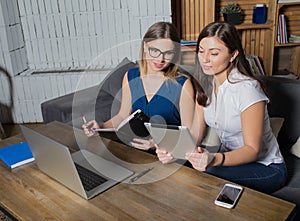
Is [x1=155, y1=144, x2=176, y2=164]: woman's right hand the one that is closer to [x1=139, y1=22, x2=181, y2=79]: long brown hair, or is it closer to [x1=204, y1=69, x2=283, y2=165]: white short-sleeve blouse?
[x1=204, y1=69, x2=283, y2=165]: white short-sleeve blouse

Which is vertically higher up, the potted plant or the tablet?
the potted plant

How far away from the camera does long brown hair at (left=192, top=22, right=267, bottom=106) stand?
4.82ft

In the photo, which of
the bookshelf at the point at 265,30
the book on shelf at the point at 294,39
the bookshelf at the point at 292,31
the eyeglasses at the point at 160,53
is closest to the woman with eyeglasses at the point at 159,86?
the eyeglasses at the point at 160,53

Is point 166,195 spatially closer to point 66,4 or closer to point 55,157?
point 55,157

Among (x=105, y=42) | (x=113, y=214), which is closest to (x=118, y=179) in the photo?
(x=113, y=214)

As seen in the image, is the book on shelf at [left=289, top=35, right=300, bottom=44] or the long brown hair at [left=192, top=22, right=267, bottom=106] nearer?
the long brown hair at [left=192, top=22, right=267, bottom=106]

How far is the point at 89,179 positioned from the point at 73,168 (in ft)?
0.62

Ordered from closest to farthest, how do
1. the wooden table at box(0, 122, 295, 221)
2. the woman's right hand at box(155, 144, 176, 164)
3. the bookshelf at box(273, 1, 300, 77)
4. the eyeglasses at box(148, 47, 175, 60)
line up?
the wooden table at box(0, 122, 295, 221) → the woman's right hand at box(155, 144, 176, 164) → the eyeglasses at box(148, 47, 175, 60) → the bookshelf at box(273, 1, 300, 77)

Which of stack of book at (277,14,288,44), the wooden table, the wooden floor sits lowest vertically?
the wooden floor

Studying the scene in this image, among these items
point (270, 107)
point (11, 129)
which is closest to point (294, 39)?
point (270, 107)

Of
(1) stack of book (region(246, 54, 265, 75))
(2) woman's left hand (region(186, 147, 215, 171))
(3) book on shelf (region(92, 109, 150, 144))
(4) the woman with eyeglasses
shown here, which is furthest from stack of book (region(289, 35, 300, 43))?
(2) woman's left hand (region(186, 147, 215, 171))

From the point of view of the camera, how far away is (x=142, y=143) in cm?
162

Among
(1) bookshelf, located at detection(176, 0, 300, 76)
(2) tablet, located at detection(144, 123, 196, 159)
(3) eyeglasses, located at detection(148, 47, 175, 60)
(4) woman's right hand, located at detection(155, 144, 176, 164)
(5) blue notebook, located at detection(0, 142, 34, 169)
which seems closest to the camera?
(2) tablet, located at detection(144, 123, 196, 159)

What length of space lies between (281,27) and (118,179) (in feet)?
7.88
